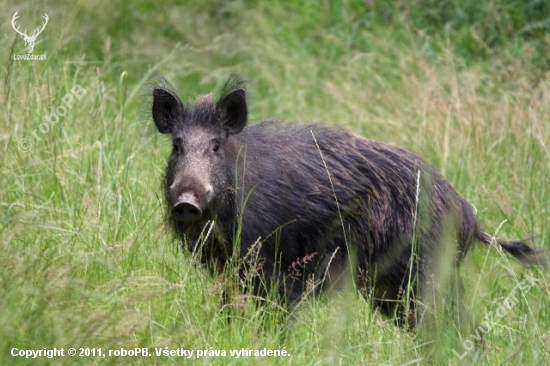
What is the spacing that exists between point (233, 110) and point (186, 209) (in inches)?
36.8

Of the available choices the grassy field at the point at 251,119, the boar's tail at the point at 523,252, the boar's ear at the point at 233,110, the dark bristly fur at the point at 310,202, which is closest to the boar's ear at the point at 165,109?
the dark bristly fur at the point at 310,202

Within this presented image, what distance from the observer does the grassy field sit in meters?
4.19

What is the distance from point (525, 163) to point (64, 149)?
11.6 feet

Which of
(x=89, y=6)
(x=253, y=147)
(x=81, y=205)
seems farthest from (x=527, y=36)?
(x=81, y=205)

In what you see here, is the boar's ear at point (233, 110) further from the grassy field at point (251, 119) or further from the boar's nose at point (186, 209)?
the boar's nose at point (186, 209)

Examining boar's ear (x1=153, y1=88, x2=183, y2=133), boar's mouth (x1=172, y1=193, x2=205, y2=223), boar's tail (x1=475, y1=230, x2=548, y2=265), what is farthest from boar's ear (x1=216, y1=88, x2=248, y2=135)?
boar's tail (x1=475, y1=230, x2=548, y2=265)

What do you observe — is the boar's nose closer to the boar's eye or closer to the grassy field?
the grassy field

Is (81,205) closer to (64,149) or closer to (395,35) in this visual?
(64,149)

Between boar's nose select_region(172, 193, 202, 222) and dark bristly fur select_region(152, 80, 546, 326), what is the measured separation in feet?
1.03

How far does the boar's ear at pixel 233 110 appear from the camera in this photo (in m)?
5.68

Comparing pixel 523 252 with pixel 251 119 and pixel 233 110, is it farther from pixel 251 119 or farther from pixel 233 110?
pixel 251 119

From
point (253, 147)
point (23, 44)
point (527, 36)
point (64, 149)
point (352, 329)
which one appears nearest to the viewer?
point (352, 329)

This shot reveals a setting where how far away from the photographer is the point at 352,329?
4953 millimetres

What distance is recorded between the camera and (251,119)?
10211 mm
